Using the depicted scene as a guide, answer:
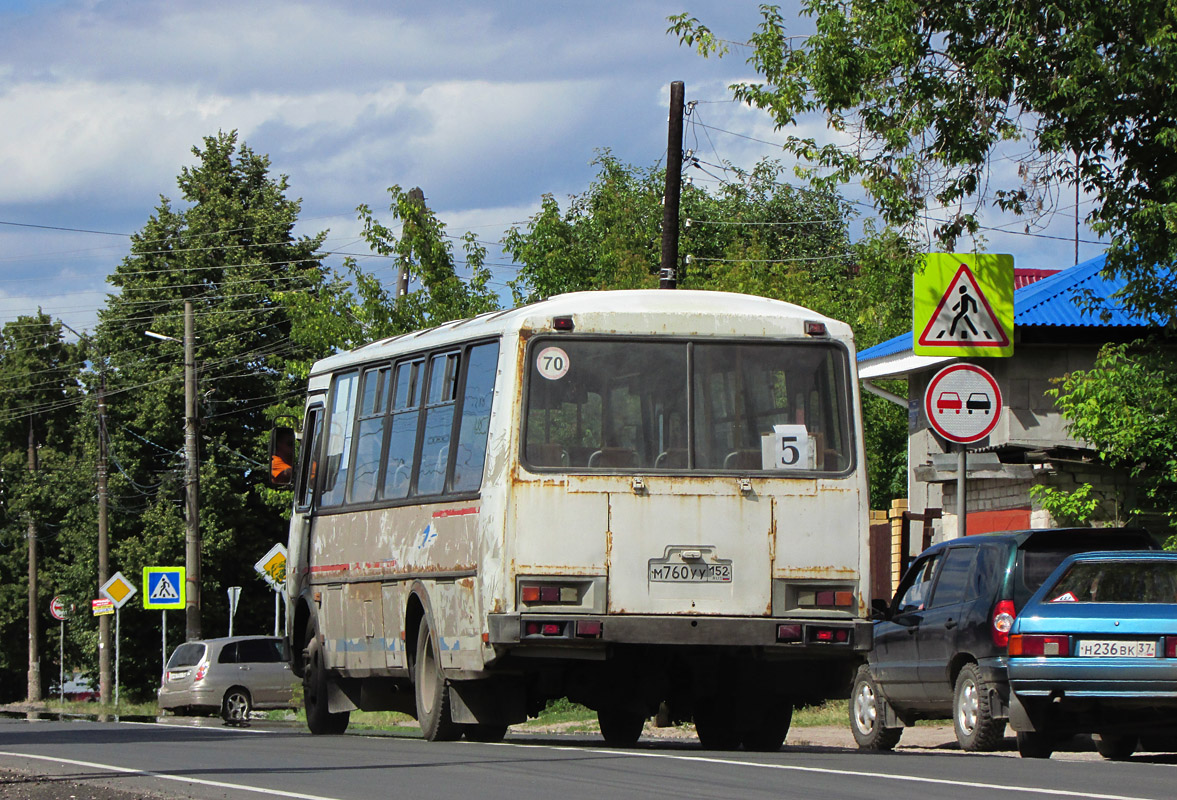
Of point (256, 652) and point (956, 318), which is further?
point (256, 652)

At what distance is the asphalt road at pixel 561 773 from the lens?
9891 millimetres

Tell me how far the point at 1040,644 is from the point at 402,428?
17.5 feet

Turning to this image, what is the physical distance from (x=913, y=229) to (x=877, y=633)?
13.1 ft

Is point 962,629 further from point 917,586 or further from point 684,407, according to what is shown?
point 684,407

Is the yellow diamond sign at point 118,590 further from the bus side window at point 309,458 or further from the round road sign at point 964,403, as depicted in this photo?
the round road sign at point 964,403

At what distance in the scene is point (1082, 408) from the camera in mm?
20031

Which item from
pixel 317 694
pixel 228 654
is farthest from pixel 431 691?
pixel 228 654

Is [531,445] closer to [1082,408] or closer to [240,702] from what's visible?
[1082,408]

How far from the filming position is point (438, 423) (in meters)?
14.6

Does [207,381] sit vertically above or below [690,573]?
above

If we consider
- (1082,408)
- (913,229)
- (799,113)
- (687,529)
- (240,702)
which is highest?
(799,113)

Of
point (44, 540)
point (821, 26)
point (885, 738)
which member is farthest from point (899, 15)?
point (44, 540)

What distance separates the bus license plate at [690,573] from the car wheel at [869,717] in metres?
4.06

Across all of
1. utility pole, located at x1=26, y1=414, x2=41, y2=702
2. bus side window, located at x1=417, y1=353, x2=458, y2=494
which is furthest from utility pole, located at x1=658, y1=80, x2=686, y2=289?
utility pole, located at x1=26, y1=414, x2=41, y2=702
